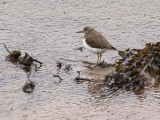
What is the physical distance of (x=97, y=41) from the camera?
8234 millimetres

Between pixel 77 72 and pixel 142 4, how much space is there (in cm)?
466

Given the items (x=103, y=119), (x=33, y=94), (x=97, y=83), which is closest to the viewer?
(x=103, y=119)

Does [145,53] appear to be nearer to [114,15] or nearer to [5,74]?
[5,74]

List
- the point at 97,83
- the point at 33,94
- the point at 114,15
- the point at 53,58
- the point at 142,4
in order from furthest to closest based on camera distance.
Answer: the point at 142,4 → the point at 114,15 → the point at 53,58 → the point at 97,83 → the point at 33,94

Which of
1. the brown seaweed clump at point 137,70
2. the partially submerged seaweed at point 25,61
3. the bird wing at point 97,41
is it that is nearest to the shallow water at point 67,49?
the partially submerged seaweed at point 25,61

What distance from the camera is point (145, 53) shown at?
6992 mm

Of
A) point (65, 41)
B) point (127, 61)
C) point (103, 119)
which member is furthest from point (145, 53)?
point (65, 41)

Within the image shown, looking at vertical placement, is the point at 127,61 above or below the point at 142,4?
below

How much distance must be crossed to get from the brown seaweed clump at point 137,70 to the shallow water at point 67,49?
10.1 inches

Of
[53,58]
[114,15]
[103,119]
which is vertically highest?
[114,15]

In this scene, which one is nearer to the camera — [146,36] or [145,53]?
[145,53]

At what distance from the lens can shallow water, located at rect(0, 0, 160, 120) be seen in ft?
18.9

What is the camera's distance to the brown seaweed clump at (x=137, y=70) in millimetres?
6594

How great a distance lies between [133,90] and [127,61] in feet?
2.60
